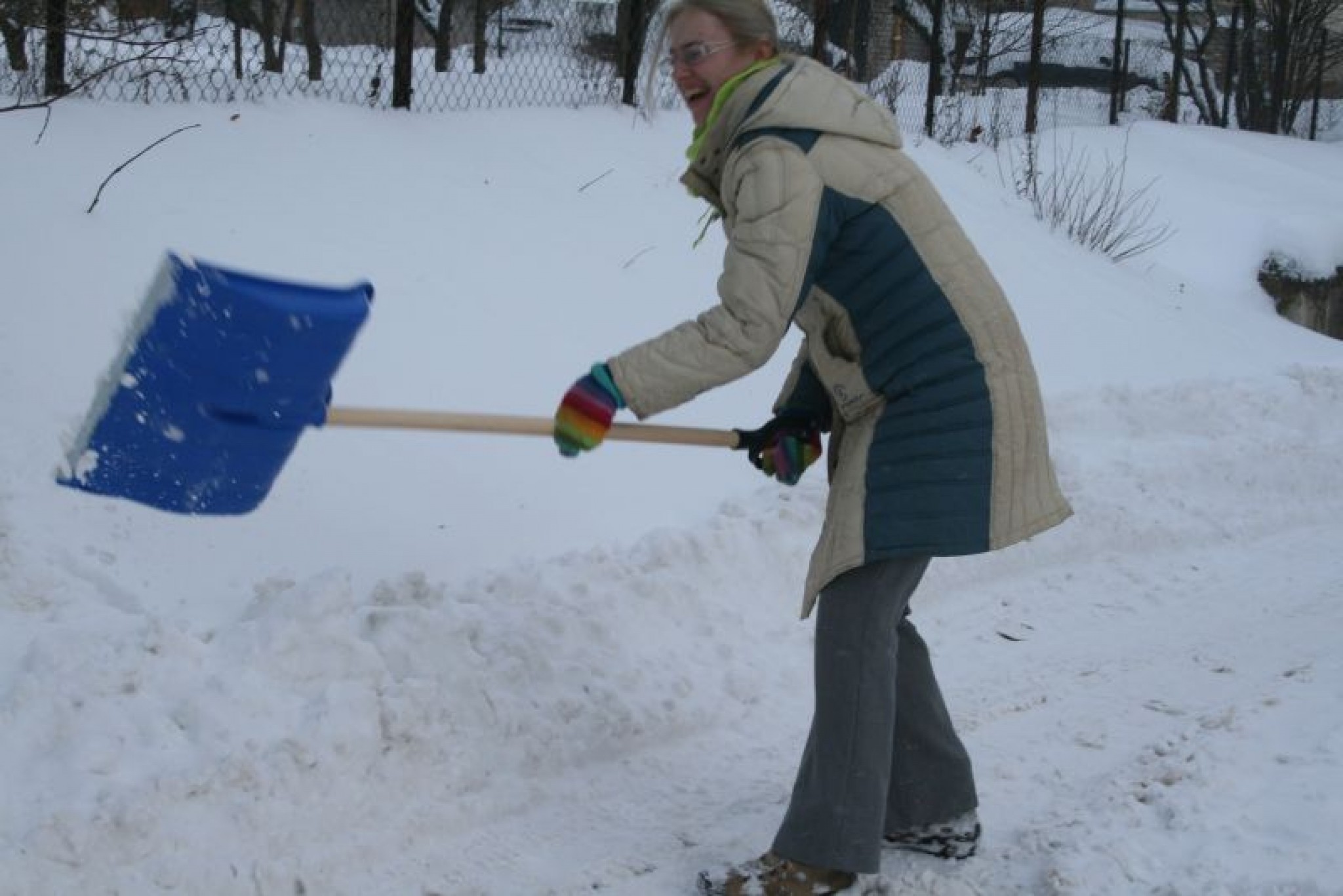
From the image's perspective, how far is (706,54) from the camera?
2.52 metres

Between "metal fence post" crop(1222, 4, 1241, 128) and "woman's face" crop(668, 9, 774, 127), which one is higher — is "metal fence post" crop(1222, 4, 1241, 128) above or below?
above

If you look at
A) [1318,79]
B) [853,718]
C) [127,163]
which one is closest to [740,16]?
[853,718]

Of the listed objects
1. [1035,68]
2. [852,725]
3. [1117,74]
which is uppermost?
[1117,74]

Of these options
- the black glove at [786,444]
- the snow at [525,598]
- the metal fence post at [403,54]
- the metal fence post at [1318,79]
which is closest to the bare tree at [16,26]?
the snow at [525,598]

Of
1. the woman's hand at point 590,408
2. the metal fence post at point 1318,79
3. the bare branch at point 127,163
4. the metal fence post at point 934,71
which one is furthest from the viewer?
the metal fence post at point 1318,79

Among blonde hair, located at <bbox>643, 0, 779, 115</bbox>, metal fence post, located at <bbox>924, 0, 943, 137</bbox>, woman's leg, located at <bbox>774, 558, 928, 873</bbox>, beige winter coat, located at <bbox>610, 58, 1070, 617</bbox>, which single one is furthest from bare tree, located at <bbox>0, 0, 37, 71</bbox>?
metal fence post, located at <bbox>924, 0, 943, 137</bbox>

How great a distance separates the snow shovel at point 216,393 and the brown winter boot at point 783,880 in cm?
88

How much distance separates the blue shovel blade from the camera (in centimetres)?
252

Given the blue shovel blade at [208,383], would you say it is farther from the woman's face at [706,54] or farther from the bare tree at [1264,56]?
the bare tree at [1264,56]

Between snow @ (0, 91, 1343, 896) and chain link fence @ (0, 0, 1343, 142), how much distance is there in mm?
301

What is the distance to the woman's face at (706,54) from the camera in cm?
252

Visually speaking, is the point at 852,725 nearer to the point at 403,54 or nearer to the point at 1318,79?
the point at 403,54

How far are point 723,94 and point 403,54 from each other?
456 centimetres

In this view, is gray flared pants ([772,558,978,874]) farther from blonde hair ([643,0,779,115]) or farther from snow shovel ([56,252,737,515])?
blonde hair ([643,0,779,115])
